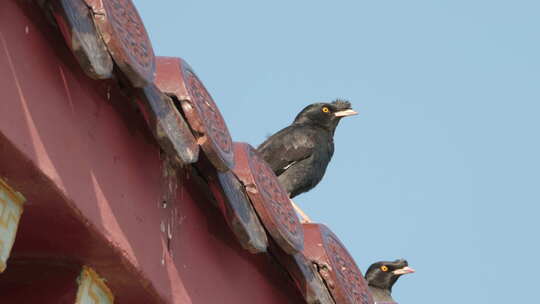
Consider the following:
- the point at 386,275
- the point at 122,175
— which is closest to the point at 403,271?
the point at 386,275

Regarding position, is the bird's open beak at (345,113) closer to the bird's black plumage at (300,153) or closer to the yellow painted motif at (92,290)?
the bird's black plumage at (300,153)

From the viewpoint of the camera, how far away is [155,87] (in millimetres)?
4066

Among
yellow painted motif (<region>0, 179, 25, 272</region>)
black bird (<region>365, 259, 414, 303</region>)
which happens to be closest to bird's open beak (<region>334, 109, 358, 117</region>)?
black bird (<region>365, 259, 414, 303</region>)

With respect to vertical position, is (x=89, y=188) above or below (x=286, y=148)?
above

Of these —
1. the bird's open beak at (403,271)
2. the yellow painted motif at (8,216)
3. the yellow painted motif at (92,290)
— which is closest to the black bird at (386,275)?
the bird's open beak at (403,271)

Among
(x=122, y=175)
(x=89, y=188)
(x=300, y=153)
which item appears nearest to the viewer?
(x=89, y=188)

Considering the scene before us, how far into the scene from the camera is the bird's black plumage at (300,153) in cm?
1032

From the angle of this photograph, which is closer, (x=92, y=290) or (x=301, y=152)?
(x=92, y=290)

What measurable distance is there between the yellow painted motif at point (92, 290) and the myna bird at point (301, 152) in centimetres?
622

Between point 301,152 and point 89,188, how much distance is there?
6777 mm

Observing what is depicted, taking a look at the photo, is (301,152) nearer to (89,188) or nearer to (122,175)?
(122,175)

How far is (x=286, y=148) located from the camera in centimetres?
1041

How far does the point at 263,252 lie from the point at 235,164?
1.28 feet

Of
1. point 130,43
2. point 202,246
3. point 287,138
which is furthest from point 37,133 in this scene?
point 287,138
